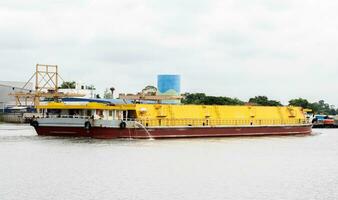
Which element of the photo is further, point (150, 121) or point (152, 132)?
point (150, 121)

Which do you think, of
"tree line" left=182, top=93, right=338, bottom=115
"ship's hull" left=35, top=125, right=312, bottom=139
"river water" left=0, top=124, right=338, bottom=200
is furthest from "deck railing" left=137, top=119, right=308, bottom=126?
"tree line" left=182, top=93, right=338, bottom=115

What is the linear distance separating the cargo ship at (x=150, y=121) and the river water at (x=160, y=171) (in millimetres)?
4575

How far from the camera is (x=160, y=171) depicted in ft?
114

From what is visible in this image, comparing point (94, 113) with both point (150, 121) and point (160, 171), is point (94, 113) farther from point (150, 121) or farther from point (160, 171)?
point (160, 171)

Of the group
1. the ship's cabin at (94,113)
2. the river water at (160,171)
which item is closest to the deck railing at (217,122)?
the ship's cabin at (94,113)

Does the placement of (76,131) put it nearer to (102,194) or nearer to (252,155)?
(252,155)

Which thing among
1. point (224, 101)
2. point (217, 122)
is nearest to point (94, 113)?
point (217, 122)

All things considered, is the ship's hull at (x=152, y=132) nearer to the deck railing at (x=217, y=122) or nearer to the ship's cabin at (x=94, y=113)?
the deck railing at (x=217, y=122)

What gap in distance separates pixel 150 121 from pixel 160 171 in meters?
25.2

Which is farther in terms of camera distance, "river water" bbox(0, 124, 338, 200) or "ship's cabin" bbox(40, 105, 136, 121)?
"ship's cabin" bbox(40, 105, 136, 121)

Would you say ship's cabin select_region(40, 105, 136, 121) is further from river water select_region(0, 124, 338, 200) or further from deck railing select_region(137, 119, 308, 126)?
river water select_region(0, 124, 338, 200)

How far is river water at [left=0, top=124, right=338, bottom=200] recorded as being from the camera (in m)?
28.4

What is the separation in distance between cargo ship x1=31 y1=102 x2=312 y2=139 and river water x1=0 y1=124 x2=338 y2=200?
458 centimetres

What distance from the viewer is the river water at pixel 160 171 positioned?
28.4m
